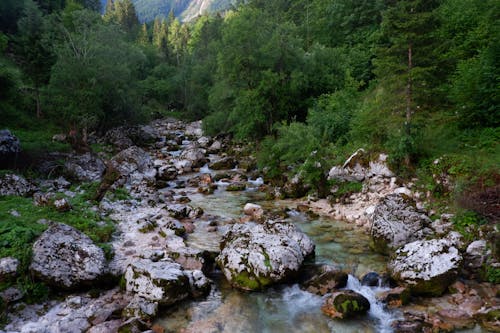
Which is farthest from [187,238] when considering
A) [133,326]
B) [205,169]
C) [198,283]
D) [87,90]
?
[87,90]

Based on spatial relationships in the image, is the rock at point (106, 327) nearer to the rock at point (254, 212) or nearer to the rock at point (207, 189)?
the rock at point (254, 212)

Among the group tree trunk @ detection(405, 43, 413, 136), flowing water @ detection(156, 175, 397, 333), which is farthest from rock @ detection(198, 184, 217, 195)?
tree trunk @ detection(405, 43, 413, 136)

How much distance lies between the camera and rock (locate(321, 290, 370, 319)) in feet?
27.6

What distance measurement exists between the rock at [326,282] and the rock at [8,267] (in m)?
7.93

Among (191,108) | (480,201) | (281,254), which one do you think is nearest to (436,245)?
(480,201)

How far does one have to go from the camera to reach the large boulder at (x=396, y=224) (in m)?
11.6

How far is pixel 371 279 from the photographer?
32.0 feet

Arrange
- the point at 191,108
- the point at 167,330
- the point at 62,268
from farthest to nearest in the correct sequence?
the point at 191,108 < the point at 62,268 < the point at 167,330

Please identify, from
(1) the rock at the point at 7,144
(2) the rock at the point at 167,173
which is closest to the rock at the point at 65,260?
(1) the rock at the point at 7,144

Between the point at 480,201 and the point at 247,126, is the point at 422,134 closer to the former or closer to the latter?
the point at 480,201

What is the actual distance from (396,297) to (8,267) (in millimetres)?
10286

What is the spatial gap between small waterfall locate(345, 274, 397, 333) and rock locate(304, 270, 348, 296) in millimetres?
289

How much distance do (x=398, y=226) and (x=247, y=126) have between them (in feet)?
52.2

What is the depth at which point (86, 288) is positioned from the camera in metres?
9.26
